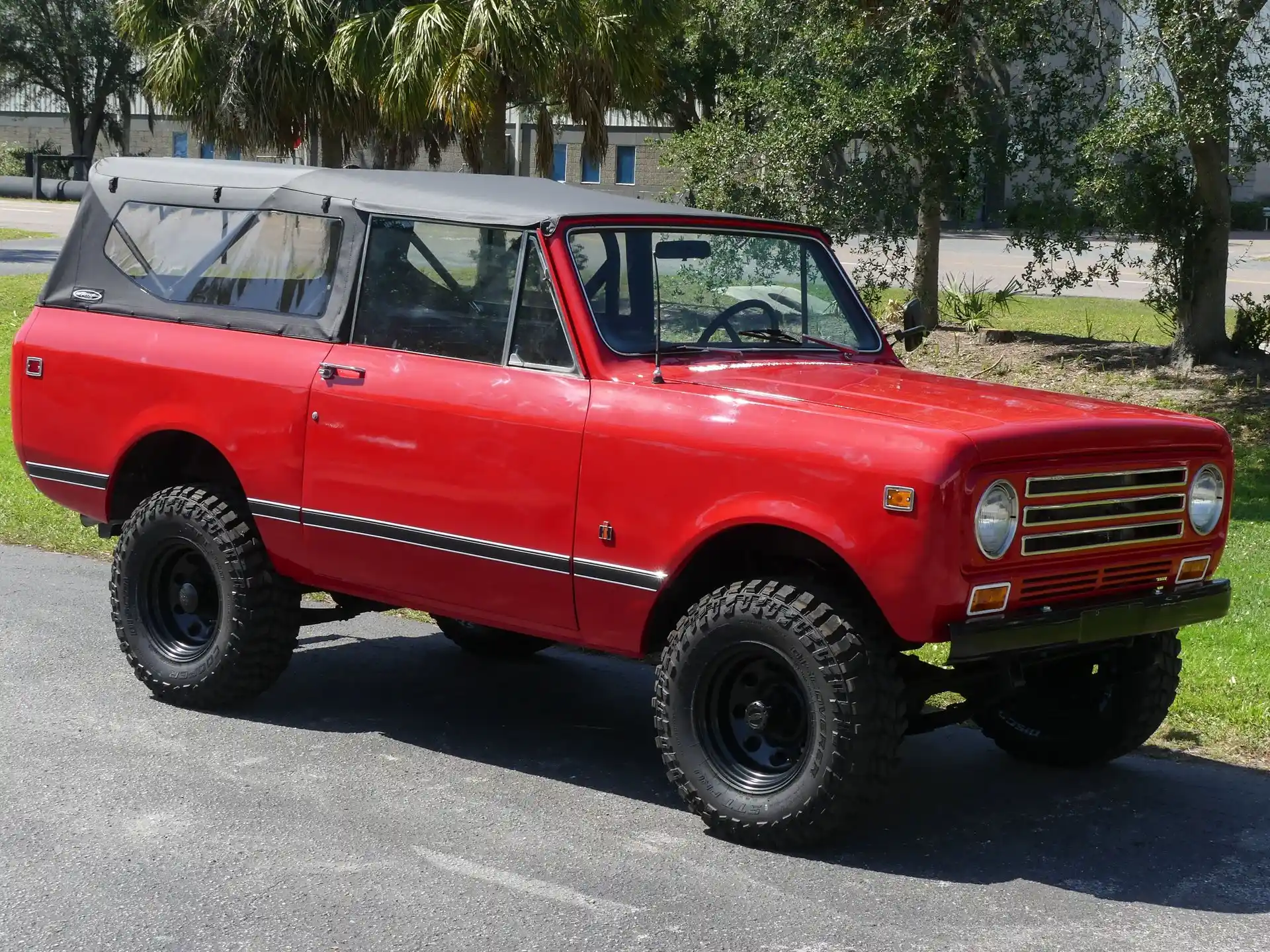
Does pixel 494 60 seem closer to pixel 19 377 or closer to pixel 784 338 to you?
pixel 19 377

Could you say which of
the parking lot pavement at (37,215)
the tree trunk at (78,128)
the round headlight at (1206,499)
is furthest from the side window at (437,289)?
the tree trunk at (78,128)

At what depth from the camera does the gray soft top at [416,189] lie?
228 inches

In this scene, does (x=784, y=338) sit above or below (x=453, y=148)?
below

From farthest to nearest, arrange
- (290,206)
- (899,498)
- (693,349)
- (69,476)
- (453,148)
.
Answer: (453,148)
(69,476)
(290,206)
(693,349)
(899,498)

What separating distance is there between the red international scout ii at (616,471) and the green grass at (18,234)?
87.5ft

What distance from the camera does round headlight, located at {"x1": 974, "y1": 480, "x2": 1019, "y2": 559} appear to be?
4.62m

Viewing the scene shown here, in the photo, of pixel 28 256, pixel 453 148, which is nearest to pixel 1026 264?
pixel 28 256

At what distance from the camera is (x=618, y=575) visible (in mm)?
5223

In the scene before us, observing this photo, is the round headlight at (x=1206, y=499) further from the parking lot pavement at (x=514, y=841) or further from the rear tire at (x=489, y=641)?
the rear tire at (x=489, y=641)

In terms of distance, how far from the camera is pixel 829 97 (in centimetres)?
1407

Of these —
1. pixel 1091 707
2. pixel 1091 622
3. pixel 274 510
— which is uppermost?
pixel 274 510

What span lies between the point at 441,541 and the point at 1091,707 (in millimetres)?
2358

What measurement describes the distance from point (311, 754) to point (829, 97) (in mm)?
9682

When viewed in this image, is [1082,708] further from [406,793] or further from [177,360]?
[177,360]
